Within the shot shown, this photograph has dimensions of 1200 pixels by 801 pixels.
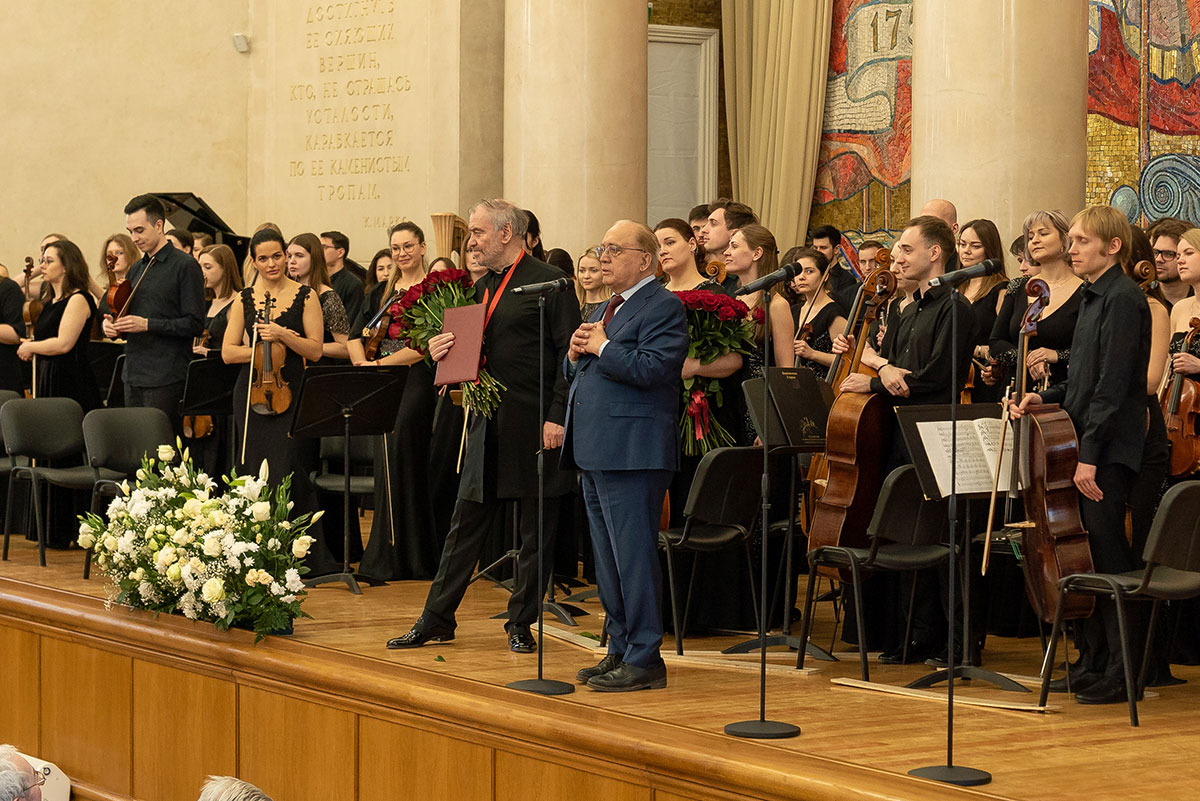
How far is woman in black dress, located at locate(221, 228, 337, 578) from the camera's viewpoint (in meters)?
8.09

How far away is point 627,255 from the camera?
562 cm

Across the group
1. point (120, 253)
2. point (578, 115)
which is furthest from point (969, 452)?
point (120, 253)

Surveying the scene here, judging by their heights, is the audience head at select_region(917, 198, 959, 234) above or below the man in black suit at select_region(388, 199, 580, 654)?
above

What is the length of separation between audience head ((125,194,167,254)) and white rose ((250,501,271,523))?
2851mm

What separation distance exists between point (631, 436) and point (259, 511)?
5.80 feet

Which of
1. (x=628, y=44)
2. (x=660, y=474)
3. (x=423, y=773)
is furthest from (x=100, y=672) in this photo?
(x=628, y=44)

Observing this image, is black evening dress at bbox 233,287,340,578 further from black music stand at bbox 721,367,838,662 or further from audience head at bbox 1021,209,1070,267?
audience head at bbox 1021,209,1070,267

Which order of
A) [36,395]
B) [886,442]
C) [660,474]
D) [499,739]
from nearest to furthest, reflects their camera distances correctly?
[499,739], [660,474], [886,442], [36,395]

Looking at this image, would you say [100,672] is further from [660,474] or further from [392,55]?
[392,55]

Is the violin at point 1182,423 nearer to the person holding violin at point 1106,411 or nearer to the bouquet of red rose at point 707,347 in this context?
the person holding violin at point 1106,411

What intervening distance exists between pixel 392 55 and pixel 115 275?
9.49 ft

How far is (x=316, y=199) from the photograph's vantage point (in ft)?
41.7

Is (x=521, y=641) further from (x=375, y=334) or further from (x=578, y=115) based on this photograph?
(x=578, y=115)

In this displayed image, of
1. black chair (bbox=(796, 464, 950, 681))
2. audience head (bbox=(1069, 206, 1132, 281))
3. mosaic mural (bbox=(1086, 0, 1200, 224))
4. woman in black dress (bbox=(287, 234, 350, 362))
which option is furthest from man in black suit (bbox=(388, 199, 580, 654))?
mosaic mural (bbox=(1086, 0, 1200, 224))
